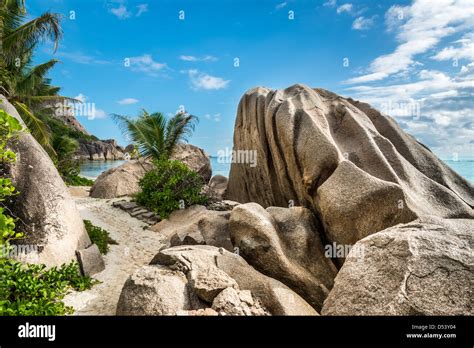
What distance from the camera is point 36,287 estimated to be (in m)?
5.12

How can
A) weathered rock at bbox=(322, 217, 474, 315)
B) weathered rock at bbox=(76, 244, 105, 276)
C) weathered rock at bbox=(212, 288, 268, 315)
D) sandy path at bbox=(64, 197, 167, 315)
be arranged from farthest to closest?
1. weathered rock at bbox=(76, 244, 105, 276)
2. sandy path at bbox=(64, 197, 167, 315)
3. weathered rock at bbox=(212, 288, 268, 315)
4. weathered rock at bbox=(322, 217, 474, 315)

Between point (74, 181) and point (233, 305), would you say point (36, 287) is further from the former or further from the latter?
point (74, 181)

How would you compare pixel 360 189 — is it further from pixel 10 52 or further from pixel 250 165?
pixel 10 52

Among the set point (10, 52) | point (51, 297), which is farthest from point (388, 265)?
point (10, 52)

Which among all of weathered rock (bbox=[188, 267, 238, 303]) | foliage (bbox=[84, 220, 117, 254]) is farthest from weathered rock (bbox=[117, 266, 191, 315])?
foliage (bbox=[84, 220, 117, 254])

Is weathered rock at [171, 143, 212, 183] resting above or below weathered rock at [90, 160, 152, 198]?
above

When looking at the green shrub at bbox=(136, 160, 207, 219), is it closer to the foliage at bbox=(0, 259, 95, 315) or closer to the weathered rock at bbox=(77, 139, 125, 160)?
the foliage at bbox=(0, 259, 95, 315)

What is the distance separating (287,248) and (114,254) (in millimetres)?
4454

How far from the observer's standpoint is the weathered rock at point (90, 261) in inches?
256

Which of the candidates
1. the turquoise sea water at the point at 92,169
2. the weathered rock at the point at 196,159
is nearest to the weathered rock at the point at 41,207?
the weathered rock at the point at 196,159

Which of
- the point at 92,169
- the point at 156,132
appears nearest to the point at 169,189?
the point at 156,132

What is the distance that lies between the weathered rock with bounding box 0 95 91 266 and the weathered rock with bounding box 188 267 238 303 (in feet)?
10.2

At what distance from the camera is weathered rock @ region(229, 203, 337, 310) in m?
5.70
